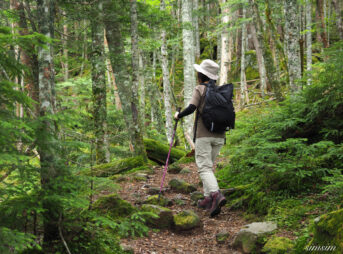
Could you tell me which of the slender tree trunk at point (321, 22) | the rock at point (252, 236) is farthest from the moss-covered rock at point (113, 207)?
the slender tree trunk at point (321, 22)

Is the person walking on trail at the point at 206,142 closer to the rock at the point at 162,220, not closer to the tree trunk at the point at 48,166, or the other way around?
the rock at the point at 162,220

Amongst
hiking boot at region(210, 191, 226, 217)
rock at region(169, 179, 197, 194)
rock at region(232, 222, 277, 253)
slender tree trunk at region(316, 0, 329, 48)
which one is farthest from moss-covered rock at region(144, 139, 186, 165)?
slender tree trunk at region(316, 0, 329, 48)

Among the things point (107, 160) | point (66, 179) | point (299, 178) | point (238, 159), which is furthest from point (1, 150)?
point (107, 160)

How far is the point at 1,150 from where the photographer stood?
6.72 feet

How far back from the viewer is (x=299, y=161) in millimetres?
4168

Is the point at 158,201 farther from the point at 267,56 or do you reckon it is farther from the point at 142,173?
the point at 267,56

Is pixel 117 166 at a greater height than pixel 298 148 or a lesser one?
lesser

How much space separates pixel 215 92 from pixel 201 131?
2.34ft

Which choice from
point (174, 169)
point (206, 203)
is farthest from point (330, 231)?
point (174, 169)

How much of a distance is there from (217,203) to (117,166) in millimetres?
3907

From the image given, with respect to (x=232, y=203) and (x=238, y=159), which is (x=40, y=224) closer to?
(x=232, y=203)

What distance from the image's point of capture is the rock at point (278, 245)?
2.98 m

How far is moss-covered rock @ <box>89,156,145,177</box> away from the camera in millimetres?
7216

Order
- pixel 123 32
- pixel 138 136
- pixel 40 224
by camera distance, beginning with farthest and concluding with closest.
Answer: pixel 123 32, pixel 138 136, pixel 40 224
